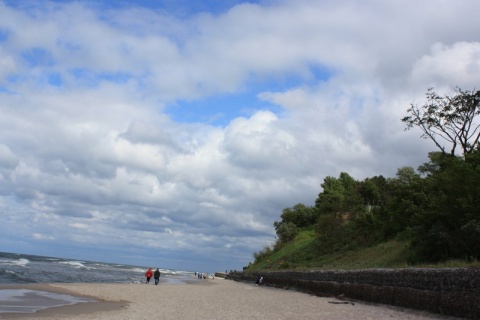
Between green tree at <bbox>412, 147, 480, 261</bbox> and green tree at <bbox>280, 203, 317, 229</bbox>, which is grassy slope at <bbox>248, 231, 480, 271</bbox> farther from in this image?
green tree at <bbox>280, 203, 317, 229</bbox>

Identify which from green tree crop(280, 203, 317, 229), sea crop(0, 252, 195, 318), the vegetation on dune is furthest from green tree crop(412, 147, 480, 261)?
green tree crop(280, 203, 317, 229)

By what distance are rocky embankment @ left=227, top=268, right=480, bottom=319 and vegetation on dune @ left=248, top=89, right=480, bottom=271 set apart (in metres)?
0.98

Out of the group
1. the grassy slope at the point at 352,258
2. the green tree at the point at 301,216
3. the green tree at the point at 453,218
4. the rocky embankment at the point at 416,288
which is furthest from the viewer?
the green tree at the point at 301,216

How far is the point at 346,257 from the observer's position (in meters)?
35.0

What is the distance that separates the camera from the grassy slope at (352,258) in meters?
24.2

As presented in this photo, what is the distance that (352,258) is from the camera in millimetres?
32906

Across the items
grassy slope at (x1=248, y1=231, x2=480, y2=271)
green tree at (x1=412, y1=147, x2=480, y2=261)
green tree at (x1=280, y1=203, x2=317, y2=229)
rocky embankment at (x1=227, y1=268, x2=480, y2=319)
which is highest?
green tree at (x1=280, y1=203, x2=317, y2=229)

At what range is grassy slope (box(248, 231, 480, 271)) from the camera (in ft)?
79.4

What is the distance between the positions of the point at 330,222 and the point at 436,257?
74.8 ft

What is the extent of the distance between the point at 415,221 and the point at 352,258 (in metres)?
11.5

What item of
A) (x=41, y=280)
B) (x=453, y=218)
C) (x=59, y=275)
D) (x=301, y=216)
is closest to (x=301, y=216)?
(x=301, y=216)

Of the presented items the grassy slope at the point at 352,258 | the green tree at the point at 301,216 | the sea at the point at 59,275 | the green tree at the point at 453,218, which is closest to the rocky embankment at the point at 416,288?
the grassy slope at the point at 352,258

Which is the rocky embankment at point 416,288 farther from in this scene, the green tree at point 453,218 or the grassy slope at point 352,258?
the green tree at point 453,218

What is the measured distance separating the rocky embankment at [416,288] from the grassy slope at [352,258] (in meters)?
0.77
